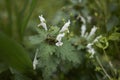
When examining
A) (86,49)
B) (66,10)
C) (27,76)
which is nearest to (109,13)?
(66,10)

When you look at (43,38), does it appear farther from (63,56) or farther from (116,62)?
(116,62)

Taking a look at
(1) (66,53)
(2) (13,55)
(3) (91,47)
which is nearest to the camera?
(2) (13,55)

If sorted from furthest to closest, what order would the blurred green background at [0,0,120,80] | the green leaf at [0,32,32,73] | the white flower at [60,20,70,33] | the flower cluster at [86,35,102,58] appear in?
the flower cluster at [86,35,102,58], the white flower at [60,20,70,33], the blurred green background at [0,0,120,80], the green leaf at [0,32,32,73]

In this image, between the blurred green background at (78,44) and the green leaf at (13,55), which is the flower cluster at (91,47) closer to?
the blurred green background at (78,44)

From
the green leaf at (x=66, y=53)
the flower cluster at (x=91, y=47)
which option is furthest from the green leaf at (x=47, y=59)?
the flower cluster at (x=91, y=47)

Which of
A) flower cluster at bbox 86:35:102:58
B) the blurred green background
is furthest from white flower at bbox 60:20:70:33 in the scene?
flower cluster at bbox 86:35:102:58

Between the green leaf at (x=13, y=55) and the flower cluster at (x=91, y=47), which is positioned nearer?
the green leaf at (x=13, y=55)

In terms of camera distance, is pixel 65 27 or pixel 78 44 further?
pixel 78 44

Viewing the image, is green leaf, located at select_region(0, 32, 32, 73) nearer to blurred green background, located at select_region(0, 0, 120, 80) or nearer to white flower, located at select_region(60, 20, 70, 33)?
blurred green background, located at select_region(0, 0, 120, 80)

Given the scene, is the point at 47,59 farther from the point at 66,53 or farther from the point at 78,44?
the point at 78,44

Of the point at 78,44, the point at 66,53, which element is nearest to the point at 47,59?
the point at 66,53
